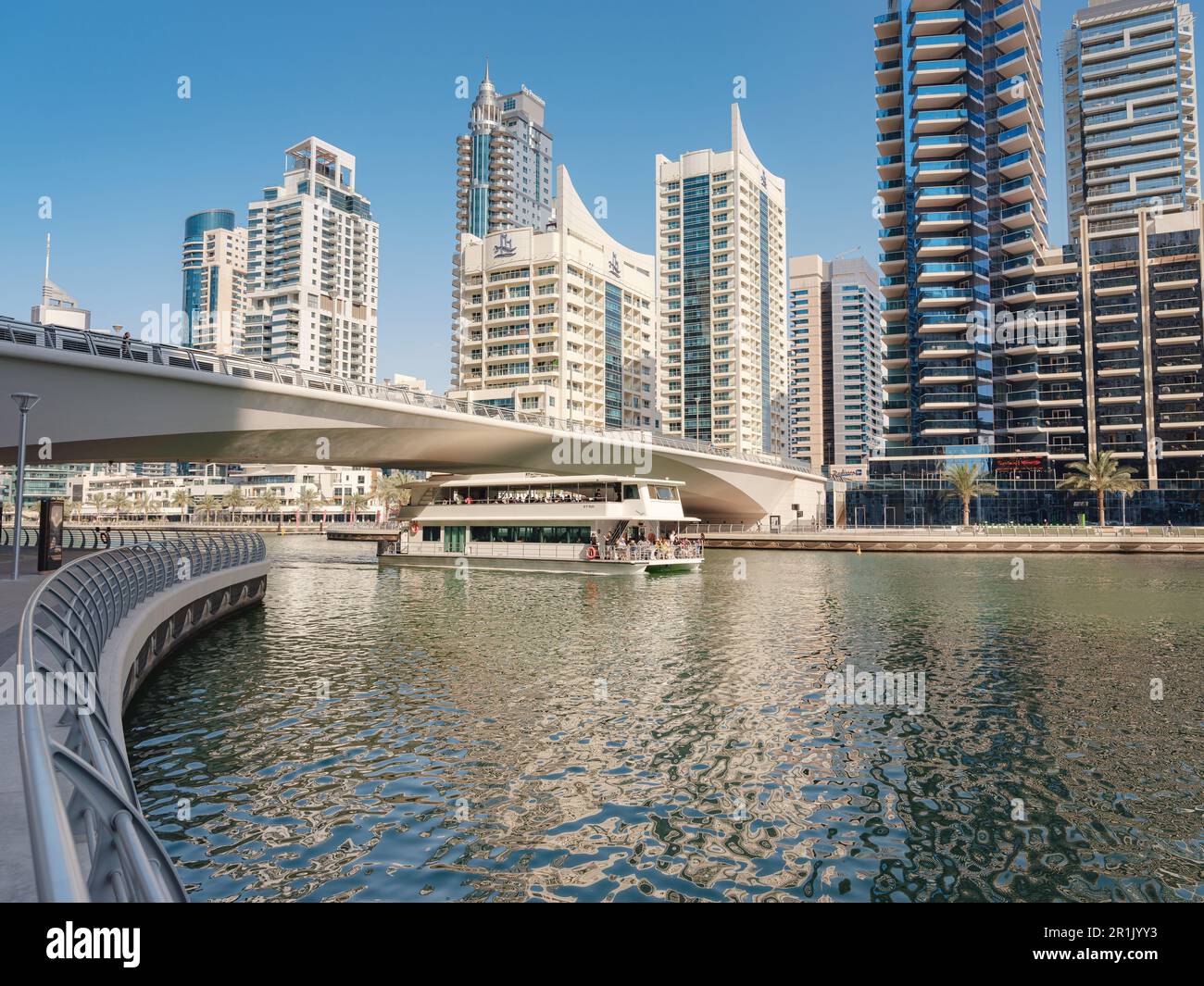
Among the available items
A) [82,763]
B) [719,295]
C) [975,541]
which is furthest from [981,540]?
[719,295]

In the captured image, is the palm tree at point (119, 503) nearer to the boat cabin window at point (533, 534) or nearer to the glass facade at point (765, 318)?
the glass facade at point (765, 318)

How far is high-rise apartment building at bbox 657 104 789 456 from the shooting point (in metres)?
146

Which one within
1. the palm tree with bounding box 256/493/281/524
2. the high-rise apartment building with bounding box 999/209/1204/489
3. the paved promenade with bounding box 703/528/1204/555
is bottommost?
the paved promenade with bounding box 703/528/1204/555

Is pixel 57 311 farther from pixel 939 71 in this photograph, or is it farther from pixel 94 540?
pixel 939 71

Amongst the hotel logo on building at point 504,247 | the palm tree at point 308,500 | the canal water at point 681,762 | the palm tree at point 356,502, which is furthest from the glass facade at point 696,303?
the canal water at point 681,762

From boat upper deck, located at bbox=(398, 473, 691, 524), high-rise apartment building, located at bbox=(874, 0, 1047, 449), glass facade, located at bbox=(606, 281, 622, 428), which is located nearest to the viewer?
boat upper deck, located at bbox=(398, 473, 691, 524)

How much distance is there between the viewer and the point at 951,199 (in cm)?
11062

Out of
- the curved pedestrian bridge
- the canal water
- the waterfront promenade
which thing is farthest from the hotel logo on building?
the canal water

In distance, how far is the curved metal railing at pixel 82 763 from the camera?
3.48m

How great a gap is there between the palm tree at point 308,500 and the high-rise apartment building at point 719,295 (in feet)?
254

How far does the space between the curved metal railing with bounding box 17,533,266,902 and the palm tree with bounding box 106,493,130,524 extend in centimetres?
18119

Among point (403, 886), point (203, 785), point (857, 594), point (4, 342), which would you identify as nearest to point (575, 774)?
point (403, 886)

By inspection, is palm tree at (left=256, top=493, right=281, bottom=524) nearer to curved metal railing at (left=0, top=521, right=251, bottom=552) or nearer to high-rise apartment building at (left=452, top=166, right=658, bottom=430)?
high-rise apartment building at (left=452, top=166, right=658, bottom=430)
